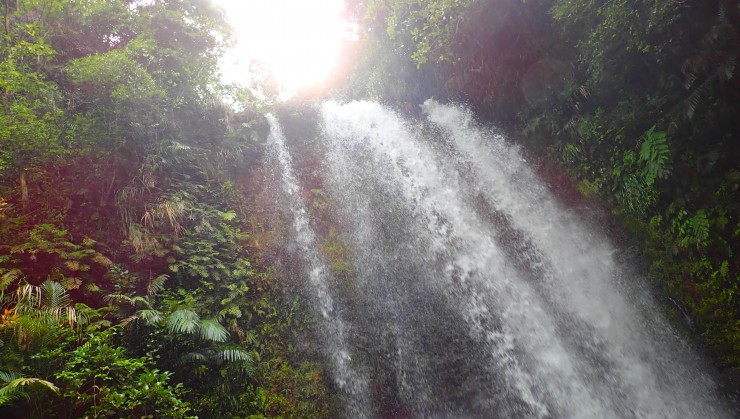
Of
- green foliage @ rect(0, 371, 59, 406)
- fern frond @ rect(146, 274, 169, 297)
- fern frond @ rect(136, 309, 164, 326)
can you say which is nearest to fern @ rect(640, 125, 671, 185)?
fern frond @ rect(136, 309, 164, 326)

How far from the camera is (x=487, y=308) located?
306 inches

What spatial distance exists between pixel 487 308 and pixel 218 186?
800cm

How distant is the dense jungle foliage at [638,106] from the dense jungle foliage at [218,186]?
37mm

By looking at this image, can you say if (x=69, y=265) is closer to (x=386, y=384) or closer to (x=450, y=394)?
(x=386, y=384)

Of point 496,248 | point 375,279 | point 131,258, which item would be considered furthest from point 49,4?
point 496,248

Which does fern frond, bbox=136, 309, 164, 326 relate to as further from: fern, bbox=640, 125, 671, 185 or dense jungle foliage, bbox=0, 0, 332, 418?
fern, bbox=640, 125, 671, 185

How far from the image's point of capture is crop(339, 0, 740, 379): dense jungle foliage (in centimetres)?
568

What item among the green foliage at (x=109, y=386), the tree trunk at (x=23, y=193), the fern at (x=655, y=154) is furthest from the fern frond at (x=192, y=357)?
the fern at (x=655, y=154)

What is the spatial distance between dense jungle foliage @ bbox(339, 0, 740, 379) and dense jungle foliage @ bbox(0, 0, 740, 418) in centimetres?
4

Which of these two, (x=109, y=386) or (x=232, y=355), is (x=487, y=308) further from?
(x=109, y=386)

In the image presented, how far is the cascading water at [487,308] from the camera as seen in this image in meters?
6.33

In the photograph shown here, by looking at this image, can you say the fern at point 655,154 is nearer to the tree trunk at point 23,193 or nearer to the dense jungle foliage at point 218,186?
the dense jungle foliage at point 218,186

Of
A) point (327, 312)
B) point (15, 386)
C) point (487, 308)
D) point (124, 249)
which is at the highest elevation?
point (15, 386)

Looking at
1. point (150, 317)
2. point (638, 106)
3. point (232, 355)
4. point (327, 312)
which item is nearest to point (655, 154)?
point (638, 106)
